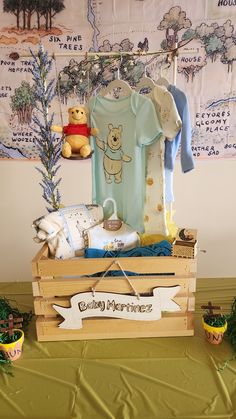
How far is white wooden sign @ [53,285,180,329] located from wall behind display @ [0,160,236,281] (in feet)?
2.38

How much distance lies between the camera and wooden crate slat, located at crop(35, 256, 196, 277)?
0.89m

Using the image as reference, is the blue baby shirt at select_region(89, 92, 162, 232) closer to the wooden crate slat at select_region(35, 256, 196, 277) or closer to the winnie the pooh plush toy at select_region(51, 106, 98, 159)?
the winnie the pooh plush toy at select_region(51, 106, 98, 159)

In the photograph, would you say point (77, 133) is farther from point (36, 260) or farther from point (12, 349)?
point (12, 349)

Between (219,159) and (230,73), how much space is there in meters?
0.38

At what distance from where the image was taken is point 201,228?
1.59m

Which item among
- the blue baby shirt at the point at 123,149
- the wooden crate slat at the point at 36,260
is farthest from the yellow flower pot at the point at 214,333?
the wooden crate slat at the point at 36,260

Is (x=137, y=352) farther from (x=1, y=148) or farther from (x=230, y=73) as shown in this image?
(x=230, y=73)

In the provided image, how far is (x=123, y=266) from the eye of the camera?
90 cm

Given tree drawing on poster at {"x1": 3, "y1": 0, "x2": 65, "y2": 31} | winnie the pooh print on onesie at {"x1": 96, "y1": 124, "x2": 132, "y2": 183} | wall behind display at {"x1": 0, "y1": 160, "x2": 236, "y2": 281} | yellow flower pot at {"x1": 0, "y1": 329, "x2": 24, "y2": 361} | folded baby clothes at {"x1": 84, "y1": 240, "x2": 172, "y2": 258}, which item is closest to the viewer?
yellow flower pot at {"x1": 0, "y1": 329, "x2": 24, "y2": 361}

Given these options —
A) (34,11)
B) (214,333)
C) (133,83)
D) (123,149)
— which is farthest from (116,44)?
(214,333)

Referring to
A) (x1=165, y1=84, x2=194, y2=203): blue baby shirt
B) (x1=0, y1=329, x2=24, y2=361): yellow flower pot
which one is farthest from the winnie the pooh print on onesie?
(x1=0, y1=329, x2=24, y2=361): yellow flower pot

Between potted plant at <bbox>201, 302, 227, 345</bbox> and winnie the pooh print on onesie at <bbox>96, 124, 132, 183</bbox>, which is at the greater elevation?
winnie the pooh print on onesie at <bbox>96, 124, 132, 183</bbox>

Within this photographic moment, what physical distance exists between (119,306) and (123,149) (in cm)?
51

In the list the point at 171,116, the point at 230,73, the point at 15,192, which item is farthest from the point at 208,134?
the point at 15,192
